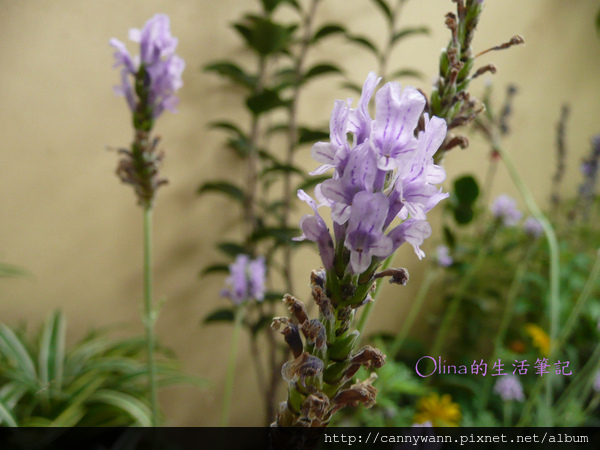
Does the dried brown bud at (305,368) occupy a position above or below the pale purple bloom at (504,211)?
above

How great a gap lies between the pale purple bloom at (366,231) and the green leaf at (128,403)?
0.89m

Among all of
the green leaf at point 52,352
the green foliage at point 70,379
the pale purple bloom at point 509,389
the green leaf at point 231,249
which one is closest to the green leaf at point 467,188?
the pale purple bloom at point 509,389

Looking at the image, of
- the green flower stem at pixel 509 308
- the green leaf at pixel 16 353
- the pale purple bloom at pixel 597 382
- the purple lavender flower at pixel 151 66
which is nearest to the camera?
the purple lavender flower at pixel 151 66

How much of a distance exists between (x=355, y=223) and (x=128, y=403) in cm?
93

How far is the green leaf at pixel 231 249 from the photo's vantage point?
3.78 feet

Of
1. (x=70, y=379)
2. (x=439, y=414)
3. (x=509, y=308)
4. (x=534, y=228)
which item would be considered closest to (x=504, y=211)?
(x=534, y=228)

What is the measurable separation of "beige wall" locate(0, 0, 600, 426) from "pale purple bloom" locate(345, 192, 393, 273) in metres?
0.64

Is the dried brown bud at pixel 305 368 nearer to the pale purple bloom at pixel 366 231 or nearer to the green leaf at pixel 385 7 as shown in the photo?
the pale purple bloom at pixel 366 231

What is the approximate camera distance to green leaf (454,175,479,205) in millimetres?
940

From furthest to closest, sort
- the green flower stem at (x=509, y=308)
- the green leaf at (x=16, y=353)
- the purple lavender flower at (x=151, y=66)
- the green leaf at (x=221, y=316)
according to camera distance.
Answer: the green leaf at (x=221, y=316)
the green flower stem at (x=509, y=308)
the green leaf at (x=16, y=353)
the purple lavender flower at (x=151, y=66)

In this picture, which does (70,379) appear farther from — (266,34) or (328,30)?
(328,30)

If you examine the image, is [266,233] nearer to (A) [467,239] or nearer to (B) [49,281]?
(B) [49,281]

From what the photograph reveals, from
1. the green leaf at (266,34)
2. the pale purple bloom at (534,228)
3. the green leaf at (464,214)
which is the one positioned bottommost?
the pale purple bloom at (534,228)

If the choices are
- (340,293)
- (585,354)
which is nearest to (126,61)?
(340,293)
